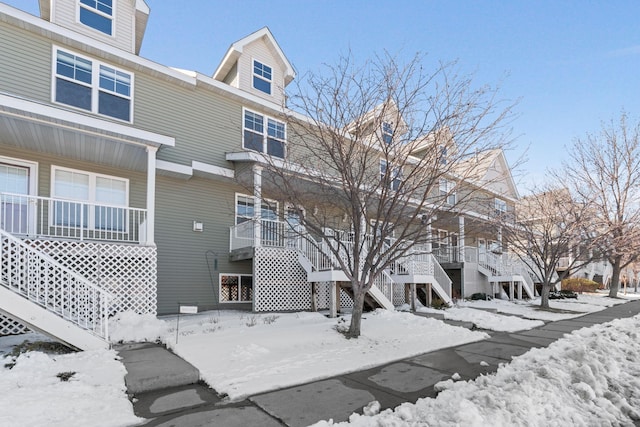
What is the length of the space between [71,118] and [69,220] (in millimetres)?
2776

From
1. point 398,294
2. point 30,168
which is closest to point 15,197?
point 30,168

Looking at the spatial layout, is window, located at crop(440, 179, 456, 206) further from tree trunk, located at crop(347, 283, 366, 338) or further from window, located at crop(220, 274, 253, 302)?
window, located at crop(220, 274, 253, 302)

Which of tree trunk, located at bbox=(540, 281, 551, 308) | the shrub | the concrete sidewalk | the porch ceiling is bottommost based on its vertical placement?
the shrub

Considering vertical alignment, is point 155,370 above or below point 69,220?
below

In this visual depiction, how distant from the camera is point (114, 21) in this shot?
1109 cm

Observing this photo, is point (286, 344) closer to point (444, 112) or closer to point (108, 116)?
point (444, 112)

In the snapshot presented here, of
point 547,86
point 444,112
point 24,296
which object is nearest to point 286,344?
point 24,296

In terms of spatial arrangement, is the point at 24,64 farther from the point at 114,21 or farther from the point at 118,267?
the point at 118,267

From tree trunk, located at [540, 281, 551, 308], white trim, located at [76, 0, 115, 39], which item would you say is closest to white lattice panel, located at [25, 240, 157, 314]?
white trim, located at [76, 0, 115, 39]

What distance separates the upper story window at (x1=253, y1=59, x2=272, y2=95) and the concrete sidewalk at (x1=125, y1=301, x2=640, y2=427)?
10.8m

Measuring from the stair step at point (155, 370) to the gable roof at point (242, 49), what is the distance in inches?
408

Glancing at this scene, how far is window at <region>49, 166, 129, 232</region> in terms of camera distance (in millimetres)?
9555

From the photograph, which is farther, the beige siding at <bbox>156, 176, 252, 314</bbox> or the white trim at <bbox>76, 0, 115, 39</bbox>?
the beige siding at <bbox>156, 176, 252, 314</bbox>

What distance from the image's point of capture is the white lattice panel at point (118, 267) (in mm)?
8070
